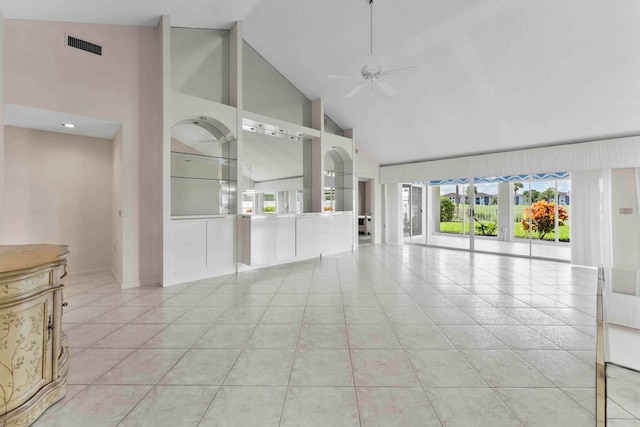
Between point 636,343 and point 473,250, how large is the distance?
23.3 ft

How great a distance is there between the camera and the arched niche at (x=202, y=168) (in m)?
4.76

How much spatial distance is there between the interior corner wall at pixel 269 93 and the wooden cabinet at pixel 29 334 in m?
4.79

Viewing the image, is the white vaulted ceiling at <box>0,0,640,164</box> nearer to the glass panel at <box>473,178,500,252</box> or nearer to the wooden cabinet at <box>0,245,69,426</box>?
the glass panel at <box>473,178,500,252</box>

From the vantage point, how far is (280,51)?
5965 millimetres

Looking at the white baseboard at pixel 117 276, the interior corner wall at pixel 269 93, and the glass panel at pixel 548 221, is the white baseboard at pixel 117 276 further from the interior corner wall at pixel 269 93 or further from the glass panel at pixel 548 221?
the glass panel at pixel 548 221

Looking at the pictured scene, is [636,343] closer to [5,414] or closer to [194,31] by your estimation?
[5,414]

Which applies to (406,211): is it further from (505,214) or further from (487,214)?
(505,214)

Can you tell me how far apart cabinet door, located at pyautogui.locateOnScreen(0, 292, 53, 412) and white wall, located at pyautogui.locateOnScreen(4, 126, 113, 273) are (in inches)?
159

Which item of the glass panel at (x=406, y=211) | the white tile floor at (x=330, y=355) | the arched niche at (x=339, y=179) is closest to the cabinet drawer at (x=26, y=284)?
the white tile floor at (x=330, y=355)

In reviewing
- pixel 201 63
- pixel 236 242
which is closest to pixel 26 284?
pixel 236 242

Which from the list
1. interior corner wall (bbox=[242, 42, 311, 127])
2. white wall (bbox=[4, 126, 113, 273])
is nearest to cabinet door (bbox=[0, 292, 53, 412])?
white wall (bbox=[4, 126, 113, 273])

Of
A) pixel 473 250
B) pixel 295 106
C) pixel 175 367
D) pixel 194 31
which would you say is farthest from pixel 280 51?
pixel 473 250

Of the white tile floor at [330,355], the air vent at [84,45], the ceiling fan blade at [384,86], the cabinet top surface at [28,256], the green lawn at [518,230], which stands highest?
the air vent at [84,45]

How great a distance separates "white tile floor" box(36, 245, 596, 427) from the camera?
5.48ft
